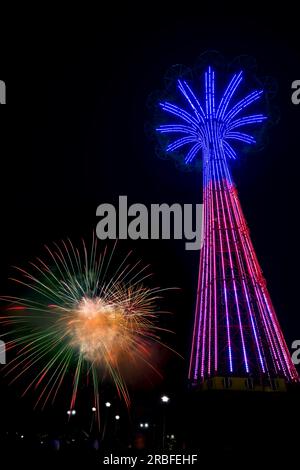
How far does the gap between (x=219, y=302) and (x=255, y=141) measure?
1033cm

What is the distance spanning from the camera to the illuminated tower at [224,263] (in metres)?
22.8

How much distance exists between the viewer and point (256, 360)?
914 inches

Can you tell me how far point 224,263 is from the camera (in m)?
25.2

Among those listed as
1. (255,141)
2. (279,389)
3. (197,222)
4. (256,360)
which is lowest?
(279,389)

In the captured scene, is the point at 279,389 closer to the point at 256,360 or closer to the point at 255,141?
the point at 256,360

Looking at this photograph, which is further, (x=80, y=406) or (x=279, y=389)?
(x=80, y=406)

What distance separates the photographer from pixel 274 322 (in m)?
23.2

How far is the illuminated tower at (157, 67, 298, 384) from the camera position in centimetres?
2281

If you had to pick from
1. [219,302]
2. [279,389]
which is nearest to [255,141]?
[219,302]
